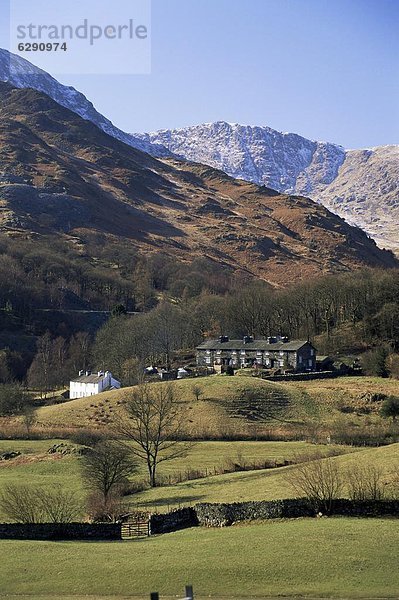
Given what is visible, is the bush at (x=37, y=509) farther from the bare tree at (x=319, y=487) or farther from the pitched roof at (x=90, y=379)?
the pitched roof at (x=90, y=379)

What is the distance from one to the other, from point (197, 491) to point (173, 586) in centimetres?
2170

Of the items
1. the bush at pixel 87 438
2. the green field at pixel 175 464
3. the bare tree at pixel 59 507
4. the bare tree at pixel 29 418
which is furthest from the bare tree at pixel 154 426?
the bare tree at pixel 59 507

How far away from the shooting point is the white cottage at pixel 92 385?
100438 millimetres

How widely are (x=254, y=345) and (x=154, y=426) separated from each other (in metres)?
42.6

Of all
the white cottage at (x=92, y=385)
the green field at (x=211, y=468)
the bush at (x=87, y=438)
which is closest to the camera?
the green field at (x=211, y=468)

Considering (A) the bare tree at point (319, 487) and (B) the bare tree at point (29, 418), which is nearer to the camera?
(A) the bare tree at point (319, 487)

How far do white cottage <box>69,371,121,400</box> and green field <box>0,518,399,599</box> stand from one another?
2546 inches

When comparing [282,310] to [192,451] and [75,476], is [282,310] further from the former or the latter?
[75,476]

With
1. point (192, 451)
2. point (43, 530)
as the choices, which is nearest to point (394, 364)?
point (192, 451)

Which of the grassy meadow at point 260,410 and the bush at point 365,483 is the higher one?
the grassy meadow at point 260,410

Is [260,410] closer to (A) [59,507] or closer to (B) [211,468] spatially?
(B) [211,468]

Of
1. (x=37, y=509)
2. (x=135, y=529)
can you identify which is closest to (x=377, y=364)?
(x=37, y=509)

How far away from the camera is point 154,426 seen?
74125 millimetres

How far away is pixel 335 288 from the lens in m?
139
